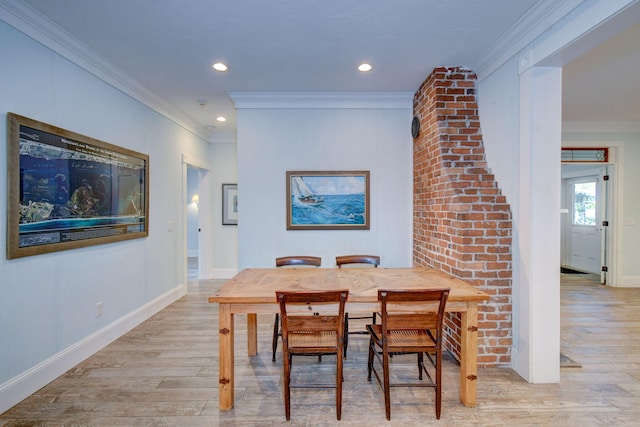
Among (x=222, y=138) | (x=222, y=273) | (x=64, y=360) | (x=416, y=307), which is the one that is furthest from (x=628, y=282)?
(x=64, y=360)

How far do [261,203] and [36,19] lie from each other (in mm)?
2383

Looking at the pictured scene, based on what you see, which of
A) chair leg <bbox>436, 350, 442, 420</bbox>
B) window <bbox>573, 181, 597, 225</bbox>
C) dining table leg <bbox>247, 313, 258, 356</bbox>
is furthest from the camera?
window <bbox>573, 181, 597, 225</bbox>

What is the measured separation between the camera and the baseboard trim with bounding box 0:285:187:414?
2.01m

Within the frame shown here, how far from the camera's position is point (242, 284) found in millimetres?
2277

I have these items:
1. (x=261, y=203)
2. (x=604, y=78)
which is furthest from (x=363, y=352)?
(x=604, y=78)

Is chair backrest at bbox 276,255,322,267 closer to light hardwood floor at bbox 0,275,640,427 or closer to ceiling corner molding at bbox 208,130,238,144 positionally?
light hardwood floor at bbox 0,275,640,427

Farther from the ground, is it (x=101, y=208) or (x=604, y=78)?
(x=604, y=78)

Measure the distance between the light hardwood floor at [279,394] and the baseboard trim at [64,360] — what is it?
6cm

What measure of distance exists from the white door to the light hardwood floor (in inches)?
140

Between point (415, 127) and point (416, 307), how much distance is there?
2255mm

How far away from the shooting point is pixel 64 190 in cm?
241

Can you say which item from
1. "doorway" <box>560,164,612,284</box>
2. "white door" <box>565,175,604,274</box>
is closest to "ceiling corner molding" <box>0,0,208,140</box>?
"doorway" <box>560,164,612,284</box>

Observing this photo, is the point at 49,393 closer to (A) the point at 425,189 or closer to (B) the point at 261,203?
(B) the point at 261,203

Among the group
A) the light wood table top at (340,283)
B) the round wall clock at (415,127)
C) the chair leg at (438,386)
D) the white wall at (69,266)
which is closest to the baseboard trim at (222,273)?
the white wall at (69,266)
